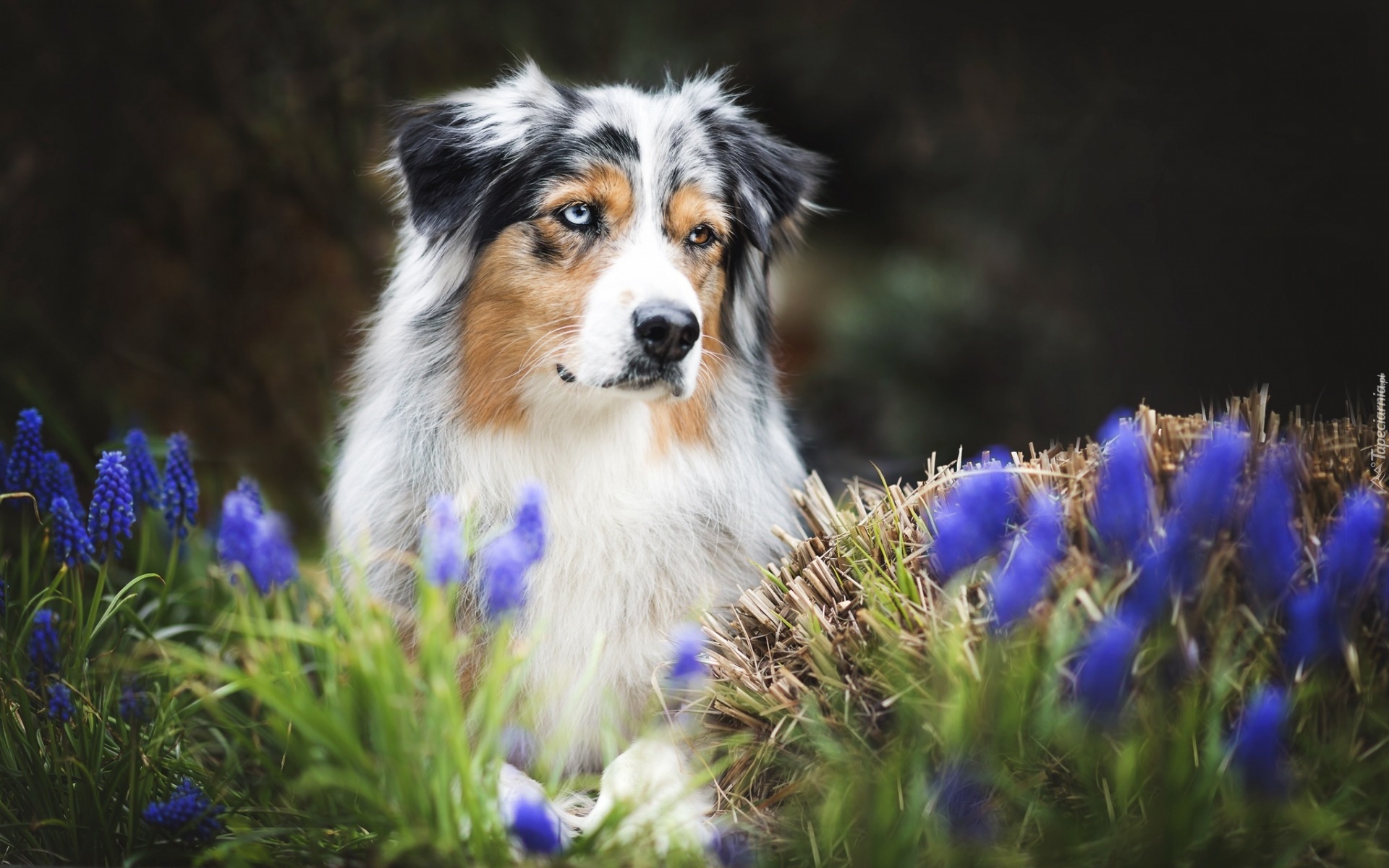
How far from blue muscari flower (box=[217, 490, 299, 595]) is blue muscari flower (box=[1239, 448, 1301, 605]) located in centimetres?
143

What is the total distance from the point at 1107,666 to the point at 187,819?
4.81 ft

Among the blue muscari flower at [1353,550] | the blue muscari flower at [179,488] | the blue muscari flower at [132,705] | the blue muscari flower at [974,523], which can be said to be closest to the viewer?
the blue muscari flower at [1353,550]

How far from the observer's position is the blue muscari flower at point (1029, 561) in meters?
1.56

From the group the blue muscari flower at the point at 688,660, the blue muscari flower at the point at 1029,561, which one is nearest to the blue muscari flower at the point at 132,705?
the blue muscari flower at the point at 688,660

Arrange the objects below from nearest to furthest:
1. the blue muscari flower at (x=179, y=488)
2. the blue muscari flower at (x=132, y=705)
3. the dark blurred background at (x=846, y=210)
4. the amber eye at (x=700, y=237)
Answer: the blue muscari flower at (x=132, y=705) → the amber eye at (x=700, y=237) → the blue muscari flower at (x=179, y=488) → the dark blurred background at (x=846, y=210)

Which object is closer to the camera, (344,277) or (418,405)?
(418,405)

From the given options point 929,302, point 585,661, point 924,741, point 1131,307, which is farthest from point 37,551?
point 1131,307

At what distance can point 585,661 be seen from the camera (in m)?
2.29

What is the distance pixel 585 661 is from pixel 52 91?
2979 mm

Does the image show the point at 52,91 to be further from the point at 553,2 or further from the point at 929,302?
the point at 929,302

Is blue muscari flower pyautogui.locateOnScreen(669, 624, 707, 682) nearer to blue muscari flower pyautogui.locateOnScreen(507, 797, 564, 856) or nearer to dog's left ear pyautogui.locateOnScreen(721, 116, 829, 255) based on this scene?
blue muscari flower pyautogui.locateOnScreen(507, 797, 564, 856)

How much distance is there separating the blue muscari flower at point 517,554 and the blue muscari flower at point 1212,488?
950 millimetres

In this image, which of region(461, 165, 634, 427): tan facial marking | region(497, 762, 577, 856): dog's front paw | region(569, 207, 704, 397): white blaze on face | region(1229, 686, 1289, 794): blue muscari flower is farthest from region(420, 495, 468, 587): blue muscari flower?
region(1229, 686, 1289, 794): blue muscari flower

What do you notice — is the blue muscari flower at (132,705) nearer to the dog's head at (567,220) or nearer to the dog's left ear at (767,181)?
the dog's head at (567,220)
